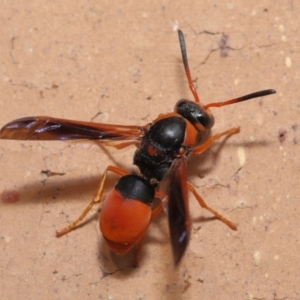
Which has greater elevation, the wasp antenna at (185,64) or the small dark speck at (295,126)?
the wasp antenna at (185,64)

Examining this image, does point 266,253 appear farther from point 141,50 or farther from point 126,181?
point 141,50

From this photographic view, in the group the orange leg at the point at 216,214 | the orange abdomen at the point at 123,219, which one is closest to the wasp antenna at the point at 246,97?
the orange leg at the point at 216,214

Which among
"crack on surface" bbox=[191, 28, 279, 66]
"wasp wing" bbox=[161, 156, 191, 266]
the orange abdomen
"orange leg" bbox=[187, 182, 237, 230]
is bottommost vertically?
"orange leg" bbox=[187, 182, 237, 230]

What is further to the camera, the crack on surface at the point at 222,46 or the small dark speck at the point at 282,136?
the crack on surface at the point at 222,46

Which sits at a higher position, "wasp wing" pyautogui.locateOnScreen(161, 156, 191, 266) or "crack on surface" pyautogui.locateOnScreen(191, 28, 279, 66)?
"crack on surface" pyautogui.locateOnScreen(191, 28, 279, 66)

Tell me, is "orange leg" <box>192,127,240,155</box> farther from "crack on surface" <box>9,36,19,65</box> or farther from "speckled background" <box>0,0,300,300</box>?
"crack on surface" <box>9,36,19,65</box>

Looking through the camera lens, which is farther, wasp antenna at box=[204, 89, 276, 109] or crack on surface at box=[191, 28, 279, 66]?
crack on surface at box=[191, 28, 279, 66]

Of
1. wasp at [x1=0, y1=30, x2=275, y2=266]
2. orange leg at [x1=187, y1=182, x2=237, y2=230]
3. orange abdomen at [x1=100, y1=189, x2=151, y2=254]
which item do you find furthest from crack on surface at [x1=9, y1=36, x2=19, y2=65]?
orange leg at [x1=187, y1=182, x2=237, y2=230]

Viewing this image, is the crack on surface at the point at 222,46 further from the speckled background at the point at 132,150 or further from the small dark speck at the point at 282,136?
the small dark speck at the point at 282,136

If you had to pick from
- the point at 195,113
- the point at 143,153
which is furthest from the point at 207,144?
the point at 143,153
